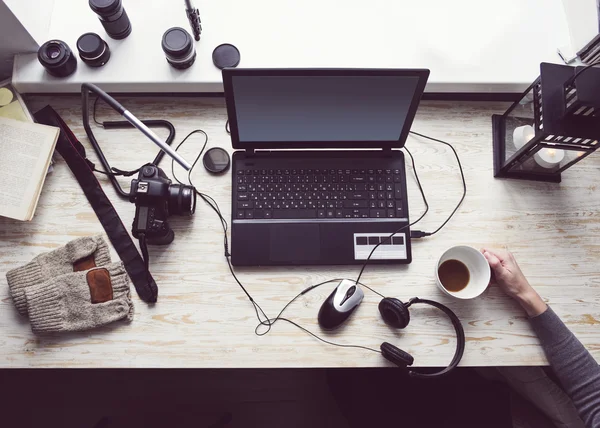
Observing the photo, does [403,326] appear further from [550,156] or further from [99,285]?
[99,285]

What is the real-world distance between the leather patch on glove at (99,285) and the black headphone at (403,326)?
0.57m


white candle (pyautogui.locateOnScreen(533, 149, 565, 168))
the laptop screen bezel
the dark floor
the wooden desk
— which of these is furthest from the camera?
the dark floor

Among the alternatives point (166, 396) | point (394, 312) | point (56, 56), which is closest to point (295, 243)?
point (394, 312)

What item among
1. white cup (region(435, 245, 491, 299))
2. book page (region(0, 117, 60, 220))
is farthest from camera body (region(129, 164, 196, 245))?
white cup (region(435, 245, 491, 299))

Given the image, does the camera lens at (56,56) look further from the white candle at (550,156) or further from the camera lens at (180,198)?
the white candle at (550,156)

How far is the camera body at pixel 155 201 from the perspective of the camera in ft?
2.89

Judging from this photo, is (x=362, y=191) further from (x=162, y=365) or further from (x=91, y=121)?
(x=91, y=121)

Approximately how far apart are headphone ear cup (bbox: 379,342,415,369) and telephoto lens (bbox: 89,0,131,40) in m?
0.94

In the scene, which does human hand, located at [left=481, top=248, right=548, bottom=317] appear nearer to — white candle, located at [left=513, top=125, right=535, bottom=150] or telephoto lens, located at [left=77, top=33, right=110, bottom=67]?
white candle, located at [left=513, top=125, right=535, bottom=150]

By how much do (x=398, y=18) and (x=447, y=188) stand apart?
0.45m

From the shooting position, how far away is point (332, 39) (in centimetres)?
109

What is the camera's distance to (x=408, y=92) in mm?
873

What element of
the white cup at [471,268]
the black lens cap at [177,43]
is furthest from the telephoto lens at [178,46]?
the white cup at [471,268]

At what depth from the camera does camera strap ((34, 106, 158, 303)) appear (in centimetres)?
95
